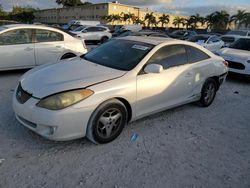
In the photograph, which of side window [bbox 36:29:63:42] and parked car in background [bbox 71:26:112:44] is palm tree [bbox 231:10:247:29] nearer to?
parked car in background [bbox 71:26:112:44]

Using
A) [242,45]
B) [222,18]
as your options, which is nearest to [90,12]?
[222,18]

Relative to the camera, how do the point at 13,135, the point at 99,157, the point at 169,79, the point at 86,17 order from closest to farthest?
1. the point at 99,157
2. the point at 13,135
3. the point at 169,79
4. the point at 86,17

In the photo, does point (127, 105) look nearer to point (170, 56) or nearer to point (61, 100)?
point (61, 100)

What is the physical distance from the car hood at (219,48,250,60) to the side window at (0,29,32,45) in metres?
6.08

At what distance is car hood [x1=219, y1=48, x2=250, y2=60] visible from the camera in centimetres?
797

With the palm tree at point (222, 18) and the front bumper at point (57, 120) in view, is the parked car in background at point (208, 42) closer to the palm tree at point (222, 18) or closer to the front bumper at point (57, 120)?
the front bumper at point (57, 120)

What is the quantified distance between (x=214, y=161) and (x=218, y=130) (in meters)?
1.09

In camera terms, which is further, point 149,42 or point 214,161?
point 149,42

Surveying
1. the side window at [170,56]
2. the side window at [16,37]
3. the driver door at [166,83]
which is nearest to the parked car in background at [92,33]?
Result: the side window at [16,37]

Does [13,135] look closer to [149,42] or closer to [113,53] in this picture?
[113,53]

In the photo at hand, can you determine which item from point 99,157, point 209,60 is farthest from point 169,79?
point 99,157

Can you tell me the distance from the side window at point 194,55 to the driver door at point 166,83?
0.39 ft

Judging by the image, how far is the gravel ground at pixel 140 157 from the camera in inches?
114

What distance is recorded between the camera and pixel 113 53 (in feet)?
14.9
